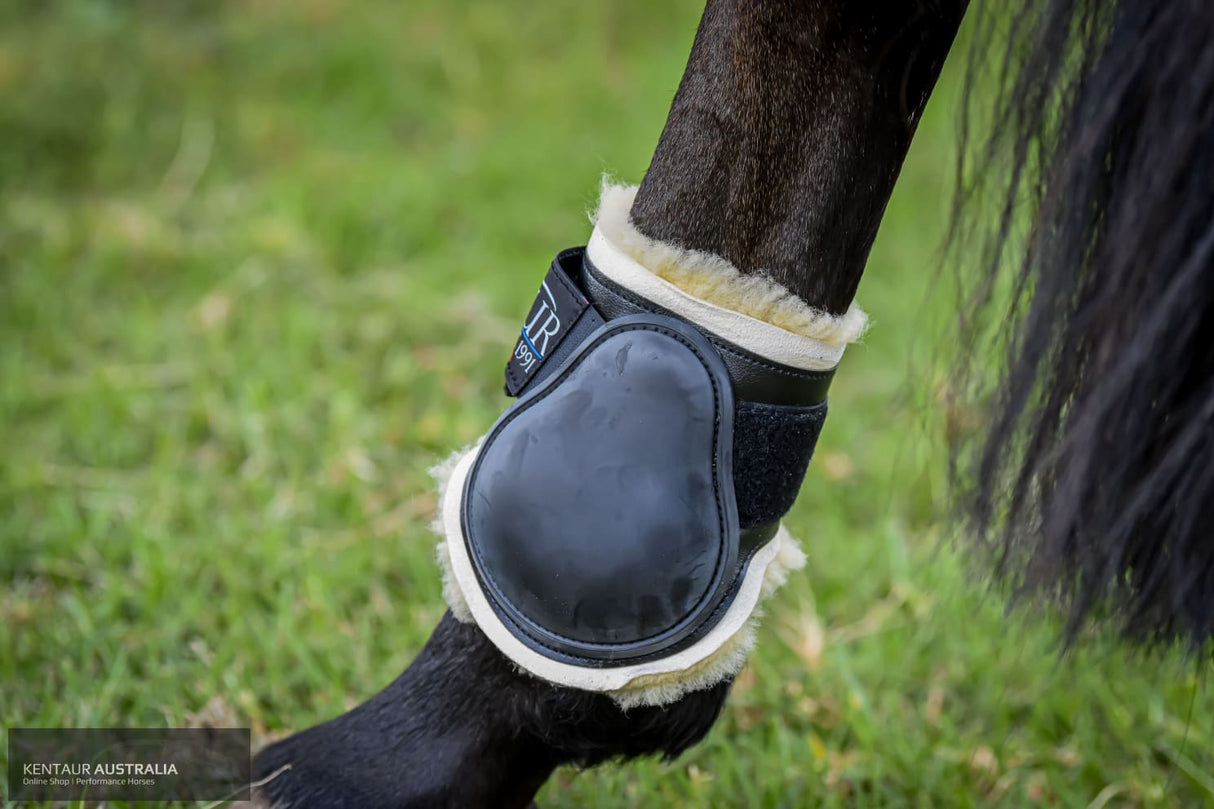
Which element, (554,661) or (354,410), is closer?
(554,661)

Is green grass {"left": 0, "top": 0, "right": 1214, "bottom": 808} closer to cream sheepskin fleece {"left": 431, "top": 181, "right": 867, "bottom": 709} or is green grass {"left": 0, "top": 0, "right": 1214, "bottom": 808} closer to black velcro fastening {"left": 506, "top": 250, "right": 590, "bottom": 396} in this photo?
cream sheepskin fleece {"left": 431, "top": 181, "right": 867, "bottom": 709}

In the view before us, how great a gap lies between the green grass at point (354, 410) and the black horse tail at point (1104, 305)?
0.09m

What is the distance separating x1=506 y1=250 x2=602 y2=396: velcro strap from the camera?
2.50ft

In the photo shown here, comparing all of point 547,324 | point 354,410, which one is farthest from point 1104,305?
point 354,410

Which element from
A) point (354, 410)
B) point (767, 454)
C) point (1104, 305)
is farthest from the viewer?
point (354, 410)

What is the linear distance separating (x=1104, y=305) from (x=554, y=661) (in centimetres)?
40

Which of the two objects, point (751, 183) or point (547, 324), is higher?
point (751, 183)

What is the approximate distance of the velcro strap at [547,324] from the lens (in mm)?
763

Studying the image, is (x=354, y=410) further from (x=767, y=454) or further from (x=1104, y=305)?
(x=1104, y=305)

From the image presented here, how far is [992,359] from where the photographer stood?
0.78m

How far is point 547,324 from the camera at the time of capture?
0.77 m

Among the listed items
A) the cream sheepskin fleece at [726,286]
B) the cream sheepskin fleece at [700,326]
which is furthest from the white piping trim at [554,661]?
the cream sheepskin fleece at [726,286]

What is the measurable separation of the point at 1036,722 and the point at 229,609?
0.97 m

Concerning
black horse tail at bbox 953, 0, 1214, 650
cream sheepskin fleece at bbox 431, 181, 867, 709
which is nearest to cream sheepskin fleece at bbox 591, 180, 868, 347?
cream sheepskin fleece at bbox 431, 181, 867, 709
